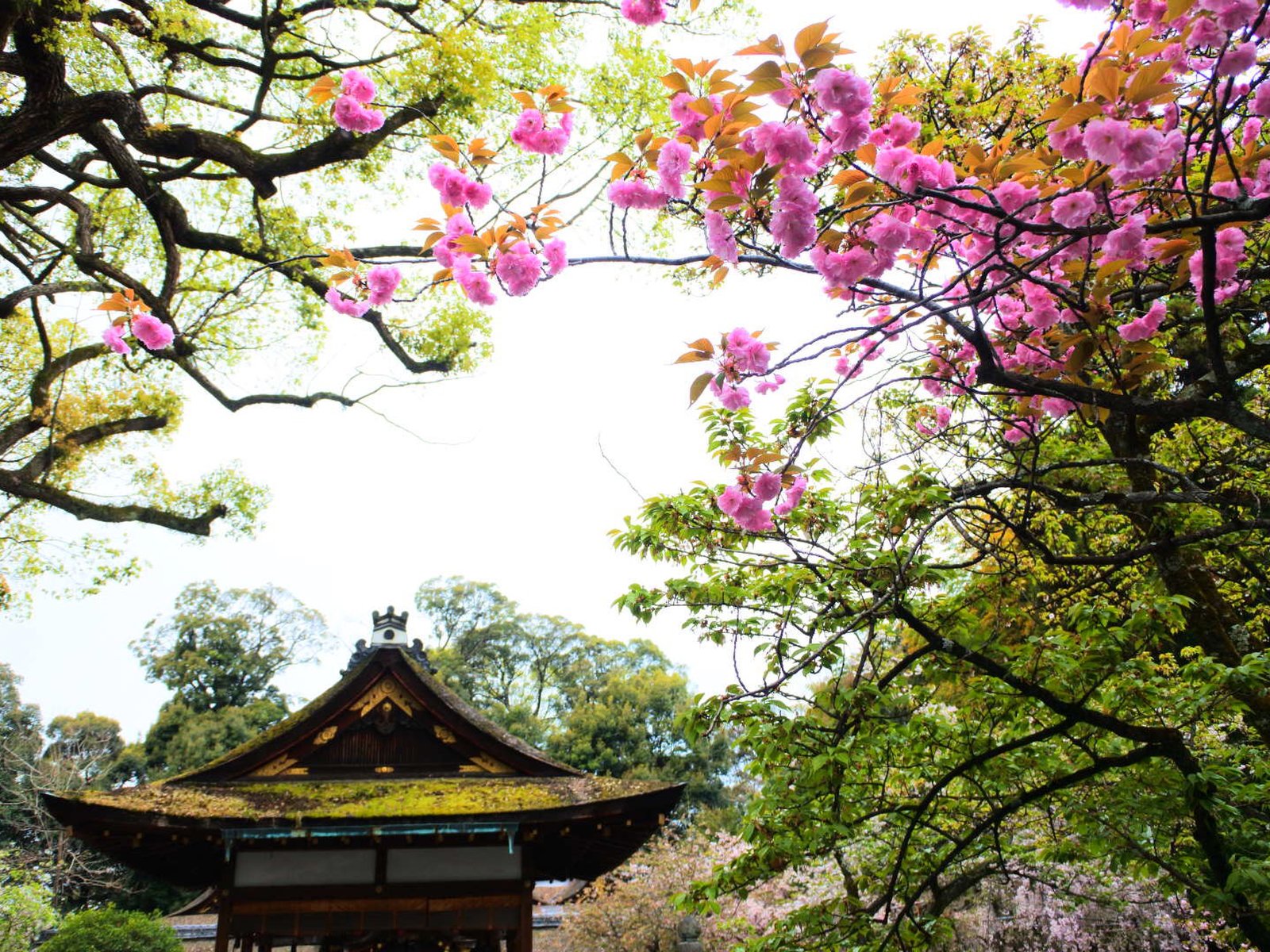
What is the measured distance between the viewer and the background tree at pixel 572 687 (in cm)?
2359

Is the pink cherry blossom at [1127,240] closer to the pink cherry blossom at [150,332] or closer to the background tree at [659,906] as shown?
the pink cherry blossom at [150,332]

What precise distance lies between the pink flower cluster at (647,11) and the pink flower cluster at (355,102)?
1210 mm

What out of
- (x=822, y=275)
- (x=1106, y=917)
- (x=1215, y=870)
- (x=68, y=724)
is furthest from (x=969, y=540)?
(x=68, y=724)

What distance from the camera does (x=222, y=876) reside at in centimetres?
588

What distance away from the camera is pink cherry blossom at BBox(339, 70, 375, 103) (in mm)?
3006

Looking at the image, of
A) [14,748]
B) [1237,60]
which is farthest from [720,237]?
[14,748]

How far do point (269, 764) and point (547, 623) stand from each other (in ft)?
87.3

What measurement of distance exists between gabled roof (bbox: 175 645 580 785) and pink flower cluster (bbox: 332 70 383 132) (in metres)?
4.94

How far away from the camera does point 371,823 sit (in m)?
5.60

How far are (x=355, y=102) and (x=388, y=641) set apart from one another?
526 centimetres

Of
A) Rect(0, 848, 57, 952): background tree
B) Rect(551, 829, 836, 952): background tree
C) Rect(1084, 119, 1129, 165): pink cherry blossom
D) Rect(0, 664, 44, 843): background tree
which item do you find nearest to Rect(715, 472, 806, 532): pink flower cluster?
Rect(1084, 119, 1129, 165): pink cherry blossom

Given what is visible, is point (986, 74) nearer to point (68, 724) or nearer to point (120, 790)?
point (120, 790)

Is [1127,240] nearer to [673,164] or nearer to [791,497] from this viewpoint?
[673,164]

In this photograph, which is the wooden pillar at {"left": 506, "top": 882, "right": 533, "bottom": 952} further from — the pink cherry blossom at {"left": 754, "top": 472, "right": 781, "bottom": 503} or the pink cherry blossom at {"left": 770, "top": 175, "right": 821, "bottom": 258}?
the pink cherry blossom at {"left": 770, "top": 175, "right": 821, "bottom": 258}
